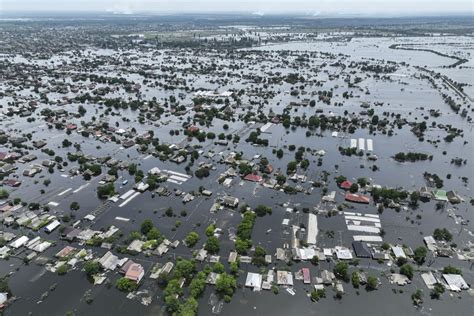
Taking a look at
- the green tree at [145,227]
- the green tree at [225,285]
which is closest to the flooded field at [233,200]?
the green tree at [225,285]

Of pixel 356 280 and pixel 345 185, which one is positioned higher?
pixel 345 185

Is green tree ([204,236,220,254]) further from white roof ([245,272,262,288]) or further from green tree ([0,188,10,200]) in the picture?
green tree ([0,188,10,200])

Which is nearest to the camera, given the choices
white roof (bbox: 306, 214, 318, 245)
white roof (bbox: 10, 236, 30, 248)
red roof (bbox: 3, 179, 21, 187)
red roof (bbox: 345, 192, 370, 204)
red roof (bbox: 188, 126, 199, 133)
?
white roof (bbox: 10, 236, 30, 248)

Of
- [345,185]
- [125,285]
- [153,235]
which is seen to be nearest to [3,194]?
[153,235]

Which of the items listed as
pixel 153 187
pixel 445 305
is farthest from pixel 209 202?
pixel 445 305

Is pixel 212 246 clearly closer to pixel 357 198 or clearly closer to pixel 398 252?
pixel 398 252

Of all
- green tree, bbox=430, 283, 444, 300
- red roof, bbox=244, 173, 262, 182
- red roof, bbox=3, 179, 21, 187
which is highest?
red roof, bbox=244, 173, 262, 182

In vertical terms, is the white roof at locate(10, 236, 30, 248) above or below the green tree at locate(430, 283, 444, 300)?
above

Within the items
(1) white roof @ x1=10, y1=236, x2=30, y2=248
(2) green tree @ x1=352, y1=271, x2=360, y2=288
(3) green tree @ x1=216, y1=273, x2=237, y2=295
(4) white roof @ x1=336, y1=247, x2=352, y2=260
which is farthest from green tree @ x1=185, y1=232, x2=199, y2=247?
(1) white roof @ x1=10, y1=236, x2=30, y2=248
